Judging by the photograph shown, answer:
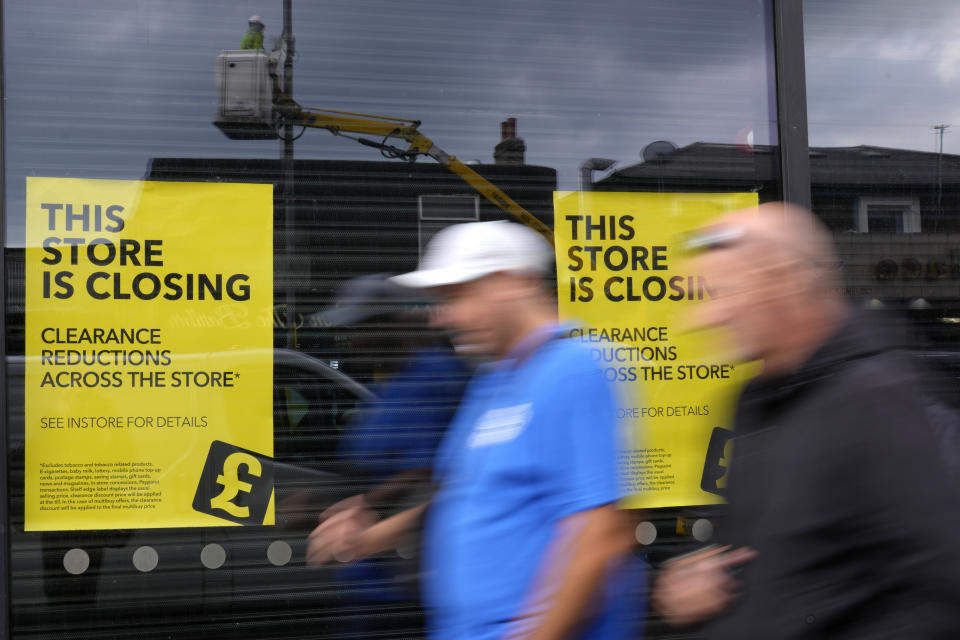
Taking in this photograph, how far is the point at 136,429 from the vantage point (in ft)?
12.5

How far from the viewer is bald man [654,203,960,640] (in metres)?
1.56

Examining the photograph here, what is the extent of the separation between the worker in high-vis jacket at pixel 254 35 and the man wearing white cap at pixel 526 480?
87.7 inches

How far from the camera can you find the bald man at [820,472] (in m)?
1.56

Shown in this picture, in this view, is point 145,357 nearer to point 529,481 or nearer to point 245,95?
point 245,95

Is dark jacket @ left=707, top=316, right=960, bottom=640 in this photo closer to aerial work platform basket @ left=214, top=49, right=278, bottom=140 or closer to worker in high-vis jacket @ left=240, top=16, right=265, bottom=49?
aerial work platform basket @ left=214, top=49, right=278, bottom=140

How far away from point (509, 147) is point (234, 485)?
5.97ft

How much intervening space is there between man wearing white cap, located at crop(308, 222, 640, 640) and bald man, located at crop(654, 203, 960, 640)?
0.84 ft

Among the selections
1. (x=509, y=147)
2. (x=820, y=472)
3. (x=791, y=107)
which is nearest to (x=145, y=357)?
(x=509, y=147)

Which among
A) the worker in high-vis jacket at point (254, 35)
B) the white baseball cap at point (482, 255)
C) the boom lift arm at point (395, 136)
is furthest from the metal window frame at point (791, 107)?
the white baseball cap at point (482, 255)

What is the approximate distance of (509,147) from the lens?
167 inches

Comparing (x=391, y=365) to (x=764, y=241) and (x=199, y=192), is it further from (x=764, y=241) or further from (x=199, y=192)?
(x=764, y=241)

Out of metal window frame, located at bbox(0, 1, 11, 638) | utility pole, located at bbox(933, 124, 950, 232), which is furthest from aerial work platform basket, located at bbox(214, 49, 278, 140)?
utility pole, located at bbox(933, 124, 950, 232)

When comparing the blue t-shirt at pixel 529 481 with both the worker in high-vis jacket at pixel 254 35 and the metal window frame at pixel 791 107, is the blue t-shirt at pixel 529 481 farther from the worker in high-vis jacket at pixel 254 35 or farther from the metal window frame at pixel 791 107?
the metal window frame at pixel 791 107

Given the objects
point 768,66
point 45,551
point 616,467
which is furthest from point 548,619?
point 768,66
